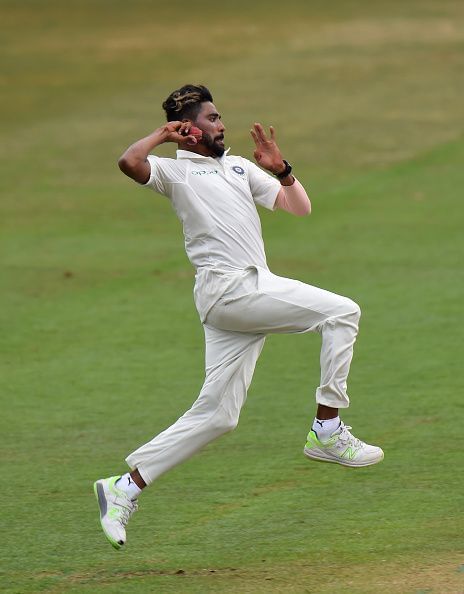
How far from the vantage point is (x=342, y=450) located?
23.7ft

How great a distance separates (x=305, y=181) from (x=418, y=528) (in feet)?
44.4

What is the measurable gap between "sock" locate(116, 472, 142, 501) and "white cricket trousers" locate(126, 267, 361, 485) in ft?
0.26

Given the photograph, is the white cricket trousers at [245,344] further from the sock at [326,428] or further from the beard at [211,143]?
the beard at [211,143]

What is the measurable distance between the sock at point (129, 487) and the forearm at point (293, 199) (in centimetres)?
186

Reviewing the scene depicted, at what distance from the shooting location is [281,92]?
→ 2723cm

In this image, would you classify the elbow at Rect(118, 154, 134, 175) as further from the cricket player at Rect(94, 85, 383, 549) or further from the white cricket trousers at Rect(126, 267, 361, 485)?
the white cricket trousers at Rect(126, 267, 361, 485)

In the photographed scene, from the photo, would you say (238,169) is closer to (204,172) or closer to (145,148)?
(204,172)

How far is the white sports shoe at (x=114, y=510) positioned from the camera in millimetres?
6918

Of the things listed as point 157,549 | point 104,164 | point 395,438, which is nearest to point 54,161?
point 104,164

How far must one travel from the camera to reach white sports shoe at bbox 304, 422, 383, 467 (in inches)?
283

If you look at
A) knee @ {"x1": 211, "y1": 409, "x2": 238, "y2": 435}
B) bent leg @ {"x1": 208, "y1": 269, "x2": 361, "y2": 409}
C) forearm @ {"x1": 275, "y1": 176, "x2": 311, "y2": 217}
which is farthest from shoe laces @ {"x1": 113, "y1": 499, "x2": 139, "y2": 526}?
forearm @ {"x1": 275, "y1": 176, "x2": 311, "y2": 217}

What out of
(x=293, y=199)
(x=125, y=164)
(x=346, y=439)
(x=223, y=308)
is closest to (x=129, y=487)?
(x=223, y=308)

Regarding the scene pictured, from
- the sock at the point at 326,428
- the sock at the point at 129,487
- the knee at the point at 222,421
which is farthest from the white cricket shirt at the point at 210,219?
the sock at the point at 129,487

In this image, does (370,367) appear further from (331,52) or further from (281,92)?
(331,52)
